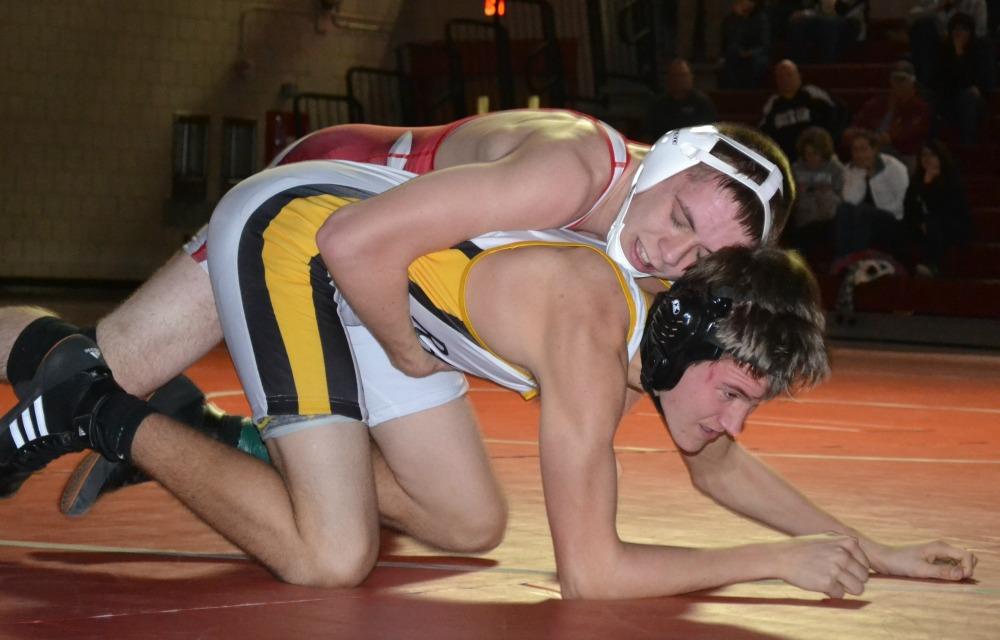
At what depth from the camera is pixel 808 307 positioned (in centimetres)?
263

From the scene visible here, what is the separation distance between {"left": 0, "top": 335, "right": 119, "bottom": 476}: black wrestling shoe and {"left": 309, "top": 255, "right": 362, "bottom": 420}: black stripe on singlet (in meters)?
0.40

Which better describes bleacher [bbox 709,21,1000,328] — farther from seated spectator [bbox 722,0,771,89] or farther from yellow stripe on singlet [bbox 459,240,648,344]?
yellow stripe on singlet [bbox 459,240,648,344]

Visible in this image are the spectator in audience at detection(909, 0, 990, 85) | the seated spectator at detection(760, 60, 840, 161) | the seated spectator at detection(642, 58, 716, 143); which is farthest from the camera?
the spectator in audience at detection(909, 0, 990, 85)

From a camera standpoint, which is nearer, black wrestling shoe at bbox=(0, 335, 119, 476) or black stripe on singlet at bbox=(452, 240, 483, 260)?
black stripe on singlet at bbox=(452, 240, 483, 260)

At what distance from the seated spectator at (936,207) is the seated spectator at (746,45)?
9.60ft

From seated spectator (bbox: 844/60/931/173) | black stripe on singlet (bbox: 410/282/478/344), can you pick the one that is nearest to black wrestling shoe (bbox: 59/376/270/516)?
black stripe on singlet (bbox: 410/282/478/344)

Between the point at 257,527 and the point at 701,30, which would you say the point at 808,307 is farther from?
the point at 701,30

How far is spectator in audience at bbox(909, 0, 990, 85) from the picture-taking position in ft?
41.1

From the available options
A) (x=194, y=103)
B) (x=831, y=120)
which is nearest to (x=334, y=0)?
(x=194, y=103)

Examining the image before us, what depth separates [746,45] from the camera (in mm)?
14094

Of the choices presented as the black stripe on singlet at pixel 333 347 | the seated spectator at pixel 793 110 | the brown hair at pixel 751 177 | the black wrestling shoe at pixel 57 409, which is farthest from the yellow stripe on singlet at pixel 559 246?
the seated spectator at pixel 793 110

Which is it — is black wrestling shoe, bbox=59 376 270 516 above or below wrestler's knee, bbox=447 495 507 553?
above

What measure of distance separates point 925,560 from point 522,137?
106cm

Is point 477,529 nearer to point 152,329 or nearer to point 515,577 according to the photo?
point 515,577
